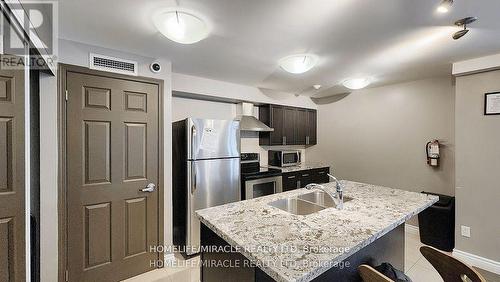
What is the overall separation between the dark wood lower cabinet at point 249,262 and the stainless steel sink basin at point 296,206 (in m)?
0.51

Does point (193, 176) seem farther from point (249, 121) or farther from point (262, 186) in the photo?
point (249, 121)

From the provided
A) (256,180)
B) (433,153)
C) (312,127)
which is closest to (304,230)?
(256,180)

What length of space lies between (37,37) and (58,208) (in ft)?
4.67

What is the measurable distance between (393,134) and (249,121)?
94.1 inches

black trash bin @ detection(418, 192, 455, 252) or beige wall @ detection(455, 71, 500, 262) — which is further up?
beige wall @ detection(455, 71, 500, 262)

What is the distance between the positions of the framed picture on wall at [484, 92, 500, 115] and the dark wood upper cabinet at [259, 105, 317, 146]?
8.47 feet

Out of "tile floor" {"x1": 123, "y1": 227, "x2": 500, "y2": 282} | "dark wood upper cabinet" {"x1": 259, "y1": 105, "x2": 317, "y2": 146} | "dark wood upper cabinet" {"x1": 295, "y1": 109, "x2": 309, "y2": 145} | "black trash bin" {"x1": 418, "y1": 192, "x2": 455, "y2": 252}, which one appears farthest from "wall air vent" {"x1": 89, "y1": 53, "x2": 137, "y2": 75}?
"black trash bin" {"x1": 418, "y1": 192, "x2": 455, "y2": 252}

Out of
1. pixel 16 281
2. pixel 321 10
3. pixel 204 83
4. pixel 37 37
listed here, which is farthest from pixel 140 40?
pixel 16 281

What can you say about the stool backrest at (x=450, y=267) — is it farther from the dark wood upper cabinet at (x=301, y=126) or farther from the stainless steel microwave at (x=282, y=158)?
the dark wood upper cabinet at (x=301, y=126)

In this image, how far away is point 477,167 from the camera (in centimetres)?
256

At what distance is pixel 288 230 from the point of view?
130 centimetres

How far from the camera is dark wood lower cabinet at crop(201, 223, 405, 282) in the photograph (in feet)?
4.16

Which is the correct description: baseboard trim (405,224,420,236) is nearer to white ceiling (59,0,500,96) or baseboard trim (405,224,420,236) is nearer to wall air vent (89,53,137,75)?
white ceiling (59,0,500,96)

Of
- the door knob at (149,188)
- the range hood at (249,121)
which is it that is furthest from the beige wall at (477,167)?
the door knob at (149,188)
